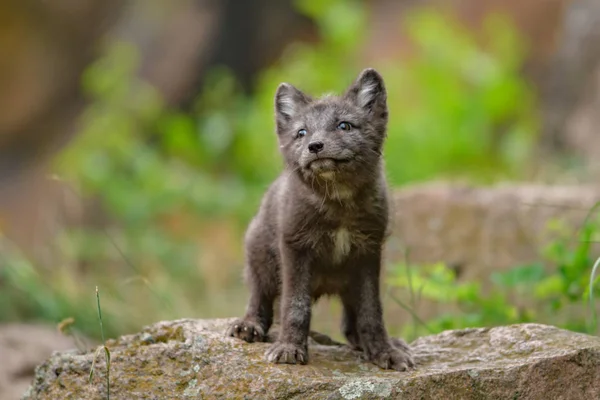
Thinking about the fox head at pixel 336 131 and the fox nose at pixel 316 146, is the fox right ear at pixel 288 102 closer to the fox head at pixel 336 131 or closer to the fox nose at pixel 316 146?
the fox head at pixel 336 131

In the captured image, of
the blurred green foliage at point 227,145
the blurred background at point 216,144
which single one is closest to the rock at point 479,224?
the blurred background at point 216,144

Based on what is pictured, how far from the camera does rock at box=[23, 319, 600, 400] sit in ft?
15.9

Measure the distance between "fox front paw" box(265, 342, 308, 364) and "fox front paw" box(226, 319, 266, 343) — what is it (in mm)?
327

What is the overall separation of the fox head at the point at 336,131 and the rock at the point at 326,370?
1.14 meters

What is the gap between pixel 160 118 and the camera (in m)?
15.6

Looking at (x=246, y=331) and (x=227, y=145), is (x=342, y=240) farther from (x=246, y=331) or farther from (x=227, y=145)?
(x=227, y=145)

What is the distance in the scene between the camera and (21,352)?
822 cm

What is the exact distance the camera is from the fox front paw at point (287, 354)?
5234 millimetres

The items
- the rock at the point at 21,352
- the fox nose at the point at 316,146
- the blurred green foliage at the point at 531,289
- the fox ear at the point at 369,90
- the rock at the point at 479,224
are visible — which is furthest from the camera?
the rock at the point at 479,224

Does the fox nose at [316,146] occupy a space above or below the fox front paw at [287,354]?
above

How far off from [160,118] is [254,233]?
971cm

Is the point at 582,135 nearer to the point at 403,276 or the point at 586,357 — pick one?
the point at 403,276

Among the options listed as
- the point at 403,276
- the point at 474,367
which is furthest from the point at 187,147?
the point at 474,367

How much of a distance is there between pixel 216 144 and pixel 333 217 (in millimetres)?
8742
